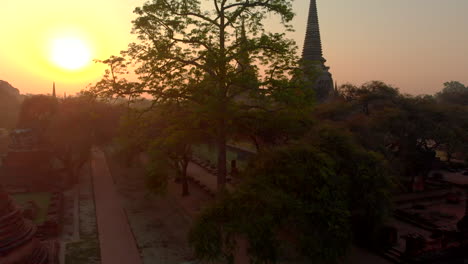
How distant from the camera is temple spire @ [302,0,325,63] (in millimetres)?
44531

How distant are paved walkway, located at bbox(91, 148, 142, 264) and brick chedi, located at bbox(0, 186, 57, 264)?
2158 millimetres

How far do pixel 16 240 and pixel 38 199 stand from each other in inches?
445

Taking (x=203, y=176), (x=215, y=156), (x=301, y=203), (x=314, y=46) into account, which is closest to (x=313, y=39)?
(x=314, y=46)

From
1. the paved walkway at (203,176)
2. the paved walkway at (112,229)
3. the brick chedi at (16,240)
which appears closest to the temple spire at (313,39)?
the paved walkway at (203,176)

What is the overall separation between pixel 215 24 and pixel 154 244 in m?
9.81

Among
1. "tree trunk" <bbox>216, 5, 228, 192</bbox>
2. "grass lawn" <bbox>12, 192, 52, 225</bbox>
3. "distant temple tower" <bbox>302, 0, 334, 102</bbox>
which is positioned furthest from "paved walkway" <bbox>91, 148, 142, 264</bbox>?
"distant temple tower" <bbox>302, 0, 334, 102</bbox>

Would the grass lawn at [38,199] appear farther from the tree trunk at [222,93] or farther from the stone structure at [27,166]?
the tree trunk at [222,93]

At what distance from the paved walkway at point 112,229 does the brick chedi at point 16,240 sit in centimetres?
216

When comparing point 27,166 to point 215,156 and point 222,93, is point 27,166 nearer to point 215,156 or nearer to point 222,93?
point 222,93

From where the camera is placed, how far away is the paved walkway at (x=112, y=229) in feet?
43.4

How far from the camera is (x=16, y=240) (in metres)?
11.2

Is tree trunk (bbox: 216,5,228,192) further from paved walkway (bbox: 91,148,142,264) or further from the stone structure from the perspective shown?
the stone structure

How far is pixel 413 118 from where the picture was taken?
23000mm

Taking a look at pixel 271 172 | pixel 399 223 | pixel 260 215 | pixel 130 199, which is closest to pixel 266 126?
pixel 271 172
